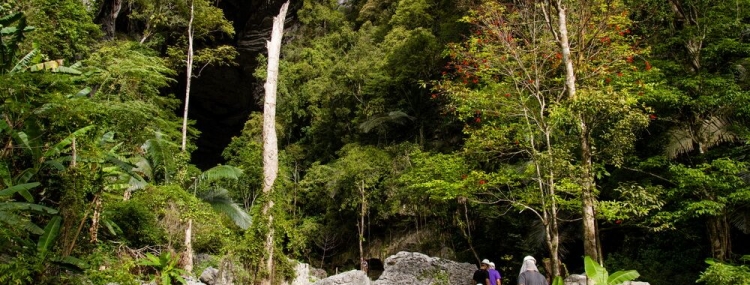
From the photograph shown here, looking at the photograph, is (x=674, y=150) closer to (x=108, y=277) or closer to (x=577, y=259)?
(x=577, y=259)

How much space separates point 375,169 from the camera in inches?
643

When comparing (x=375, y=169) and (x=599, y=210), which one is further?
(x=375, y=169)

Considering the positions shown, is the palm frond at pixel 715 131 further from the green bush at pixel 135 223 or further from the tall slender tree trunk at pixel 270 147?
the green bush at pixel 135 223

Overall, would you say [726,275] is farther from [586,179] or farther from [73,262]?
[73,262]

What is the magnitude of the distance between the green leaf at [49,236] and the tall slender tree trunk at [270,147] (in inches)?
88.3

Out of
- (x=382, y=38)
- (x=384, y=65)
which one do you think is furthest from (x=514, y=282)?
(x=382, y=38)

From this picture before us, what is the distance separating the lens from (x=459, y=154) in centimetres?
1060

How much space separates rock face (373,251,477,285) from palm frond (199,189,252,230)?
4014mm

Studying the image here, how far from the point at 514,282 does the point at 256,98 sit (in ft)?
60.1

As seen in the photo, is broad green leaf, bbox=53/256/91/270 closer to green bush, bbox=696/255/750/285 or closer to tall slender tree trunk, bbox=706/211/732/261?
green bush, bbox=696/255/750/285

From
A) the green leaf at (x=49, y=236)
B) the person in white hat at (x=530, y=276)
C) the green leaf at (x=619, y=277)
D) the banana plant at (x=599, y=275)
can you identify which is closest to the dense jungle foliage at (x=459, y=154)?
the green leaf at (x=49, y=236)

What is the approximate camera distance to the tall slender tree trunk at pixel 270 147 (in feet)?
20.8

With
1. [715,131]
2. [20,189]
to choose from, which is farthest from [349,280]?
[715,131]

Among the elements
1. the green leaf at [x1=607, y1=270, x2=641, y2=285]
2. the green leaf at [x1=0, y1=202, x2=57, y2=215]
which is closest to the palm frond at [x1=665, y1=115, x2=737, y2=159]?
the green leaf at [x1=607, y1=270, x2=641, y2=285]
